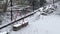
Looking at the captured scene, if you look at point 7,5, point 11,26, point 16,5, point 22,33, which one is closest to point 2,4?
point 7,5

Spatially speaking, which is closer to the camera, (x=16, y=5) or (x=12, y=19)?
(x=12, y=19)

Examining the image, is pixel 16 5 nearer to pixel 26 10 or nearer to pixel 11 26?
pixel 26 10

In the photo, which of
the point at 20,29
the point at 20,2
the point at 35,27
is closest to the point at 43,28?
the point at 35,27

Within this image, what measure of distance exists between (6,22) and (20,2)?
2.80 metres

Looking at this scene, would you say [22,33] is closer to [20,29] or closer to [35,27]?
[20,29]

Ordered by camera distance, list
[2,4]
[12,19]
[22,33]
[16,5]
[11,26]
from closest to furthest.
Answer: [22,33], [11,26], [12,19], [2,4], [16,5]

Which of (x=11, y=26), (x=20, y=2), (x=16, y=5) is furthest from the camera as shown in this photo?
(x=20, y=2)

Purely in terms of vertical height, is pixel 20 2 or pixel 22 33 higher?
pixel 20 2

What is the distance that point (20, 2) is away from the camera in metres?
9.37

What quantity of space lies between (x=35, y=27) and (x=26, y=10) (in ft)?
8.34

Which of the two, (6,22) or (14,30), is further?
(6,22)

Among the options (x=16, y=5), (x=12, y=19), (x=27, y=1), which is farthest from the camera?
(x=27, y=1)

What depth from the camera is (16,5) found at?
8.80m

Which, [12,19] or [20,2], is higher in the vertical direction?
[20,2]
